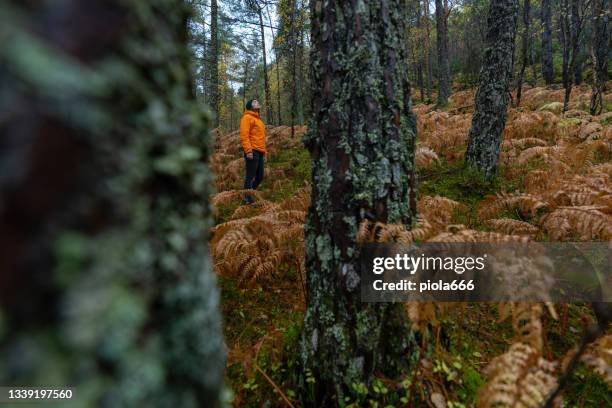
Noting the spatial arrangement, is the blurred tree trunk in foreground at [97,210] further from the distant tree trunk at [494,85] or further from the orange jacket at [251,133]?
the orange jacket at [251,133]

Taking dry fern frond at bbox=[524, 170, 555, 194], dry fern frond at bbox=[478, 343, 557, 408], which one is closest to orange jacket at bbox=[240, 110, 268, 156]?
dry fern frond at bbox=[524, 170, 555, 194]

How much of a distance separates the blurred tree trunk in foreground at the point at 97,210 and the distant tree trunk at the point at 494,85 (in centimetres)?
573

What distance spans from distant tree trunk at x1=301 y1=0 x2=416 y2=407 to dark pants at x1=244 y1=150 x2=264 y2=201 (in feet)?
16.4

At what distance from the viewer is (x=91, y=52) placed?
35cm

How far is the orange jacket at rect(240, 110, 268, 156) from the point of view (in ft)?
21.8

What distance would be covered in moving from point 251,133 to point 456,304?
553 centimetres

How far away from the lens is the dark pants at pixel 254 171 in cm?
677

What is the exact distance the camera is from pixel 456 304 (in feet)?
6.69

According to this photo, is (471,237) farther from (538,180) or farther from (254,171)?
(254,171)

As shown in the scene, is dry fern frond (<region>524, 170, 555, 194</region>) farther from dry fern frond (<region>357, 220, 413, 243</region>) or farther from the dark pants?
the dark pants

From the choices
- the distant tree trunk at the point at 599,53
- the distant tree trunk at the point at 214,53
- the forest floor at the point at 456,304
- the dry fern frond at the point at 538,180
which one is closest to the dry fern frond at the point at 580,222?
the forest floor at the point at 456,304

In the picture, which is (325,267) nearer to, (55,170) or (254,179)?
(55,170)

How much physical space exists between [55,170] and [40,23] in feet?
0.44

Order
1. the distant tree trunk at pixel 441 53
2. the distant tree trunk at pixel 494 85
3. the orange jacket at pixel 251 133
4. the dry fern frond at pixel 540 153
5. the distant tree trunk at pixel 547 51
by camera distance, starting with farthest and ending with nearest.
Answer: the distant tree trunk at pixel 547 51
the distant tree trunk at pixel 441 53
the orange jacket at pixel 251 133
the dry fern frond at pixel 540 153
the distant tree trunk at pixel 494 85
